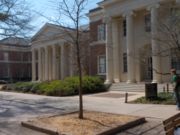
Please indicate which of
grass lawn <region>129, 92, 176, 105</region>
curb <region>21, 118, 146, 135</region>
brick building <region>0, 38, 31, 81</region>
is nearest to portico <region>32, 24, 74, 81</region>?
brick building <region>0, 38, 31, 81</region>

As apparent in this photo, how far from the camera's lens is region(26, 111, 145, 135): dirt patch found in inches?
357

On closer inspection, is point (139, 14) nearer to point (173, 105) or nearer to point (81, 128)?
point (173, 105)

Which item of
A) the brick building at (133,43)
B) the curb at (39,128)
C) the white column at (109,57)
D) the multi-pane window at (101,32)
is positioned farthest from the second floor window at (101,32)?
the curb at (39,128)

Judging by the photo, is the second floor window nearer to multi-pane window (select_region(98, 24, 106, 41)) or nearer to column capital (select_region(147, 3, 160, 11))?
multi-pane window (select_region(98, 24, 106, 41))

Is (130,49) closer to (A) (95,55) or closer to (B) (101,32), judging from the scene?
(B) (101,32)

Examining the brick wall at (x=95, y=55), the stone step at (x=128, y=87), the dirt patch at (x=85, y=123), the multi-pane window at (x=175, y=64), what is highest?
the brick wall at (x=95, y=55)

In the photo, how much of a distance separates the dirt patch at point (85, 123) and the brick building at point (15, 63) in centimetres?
5456

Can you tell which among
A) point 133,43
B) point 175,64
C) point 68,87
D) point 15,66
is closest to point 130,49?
point 133,43

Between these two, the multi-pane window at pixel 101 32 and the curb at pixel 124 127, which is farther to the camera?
the multi-pane window at pixel 101 32

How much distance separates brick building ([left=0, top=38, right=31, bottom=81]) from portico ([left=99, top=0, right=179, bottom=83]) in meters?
37.2

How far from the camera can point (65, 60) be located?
40312mm

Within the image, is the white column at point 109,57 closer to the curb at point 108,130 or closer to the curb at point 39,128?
the curb at point 108,130

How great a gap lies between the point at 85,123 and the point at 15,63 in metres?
59.3

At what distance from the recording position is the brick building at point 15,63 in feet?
213
